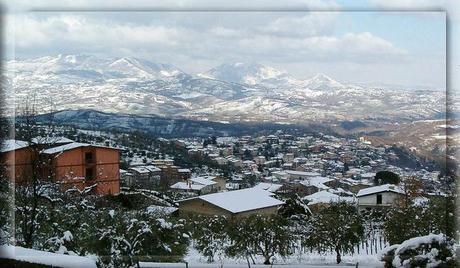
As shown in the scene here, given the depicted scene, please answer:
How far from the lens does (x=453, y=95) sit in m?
3.43

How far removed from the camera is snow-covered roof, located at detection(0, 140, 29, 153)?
3.91m

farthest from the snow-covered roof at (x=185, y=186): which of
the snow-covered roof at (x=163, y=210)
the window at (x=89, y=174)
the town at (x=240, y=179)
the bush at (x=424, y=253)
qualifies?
the bush at (x=424, y=253)

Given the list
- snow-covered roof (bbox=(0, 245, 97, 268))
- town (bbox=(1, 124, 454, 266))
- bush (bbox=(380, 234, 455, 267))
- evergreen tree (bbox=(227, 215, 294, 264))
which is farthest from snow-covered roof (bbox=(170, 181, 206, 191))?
bush (bbox=(380, 234, 455, 267))

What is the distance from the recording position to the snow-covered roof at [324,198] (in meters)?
3.93

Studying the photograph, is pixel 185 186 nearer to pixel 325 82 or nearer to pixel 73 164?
pixel 73 164

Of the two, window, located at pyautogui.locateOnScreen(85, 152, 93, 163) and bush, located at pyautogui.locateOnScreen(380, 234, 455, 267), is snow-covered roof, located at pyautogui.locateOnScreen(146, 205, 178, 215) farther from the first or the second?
bush, located at pyautogui.locateOnScreen(380, 234, 455, 267)

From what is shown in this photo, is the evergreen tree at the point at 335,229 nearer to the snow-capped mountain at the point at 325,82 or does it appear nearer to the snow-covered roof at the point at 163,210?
the snow-capped mountain at the point at 325,82

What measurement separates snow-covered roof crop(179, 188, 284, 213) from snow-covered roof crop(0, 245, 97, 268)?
36.9 inches

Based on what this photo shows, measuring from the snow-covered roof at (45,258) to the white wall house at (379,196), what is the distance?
1910 mm

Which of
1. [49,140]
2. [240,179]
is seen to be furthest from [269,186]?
[49,140]

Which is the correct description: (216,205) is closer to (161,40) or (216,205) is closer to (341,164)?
(341,164)

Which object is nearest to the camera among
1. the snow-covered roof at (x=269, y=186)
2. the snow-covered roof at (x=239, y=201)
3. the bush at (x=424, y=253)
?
the bush at (x=424, y=253)

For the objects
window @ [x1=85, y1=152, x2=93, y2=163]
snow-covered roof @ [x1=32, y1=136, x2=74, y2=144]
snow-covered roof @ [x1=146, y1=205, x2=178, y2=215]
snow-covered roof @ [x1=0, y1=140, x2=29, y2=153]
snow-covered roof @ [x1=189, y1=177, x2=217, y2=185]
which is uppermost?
snow-covered roof @ [x1=32, y1=136, x2=74, y2=144]

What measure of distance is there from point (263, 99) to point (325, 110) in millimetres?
459
